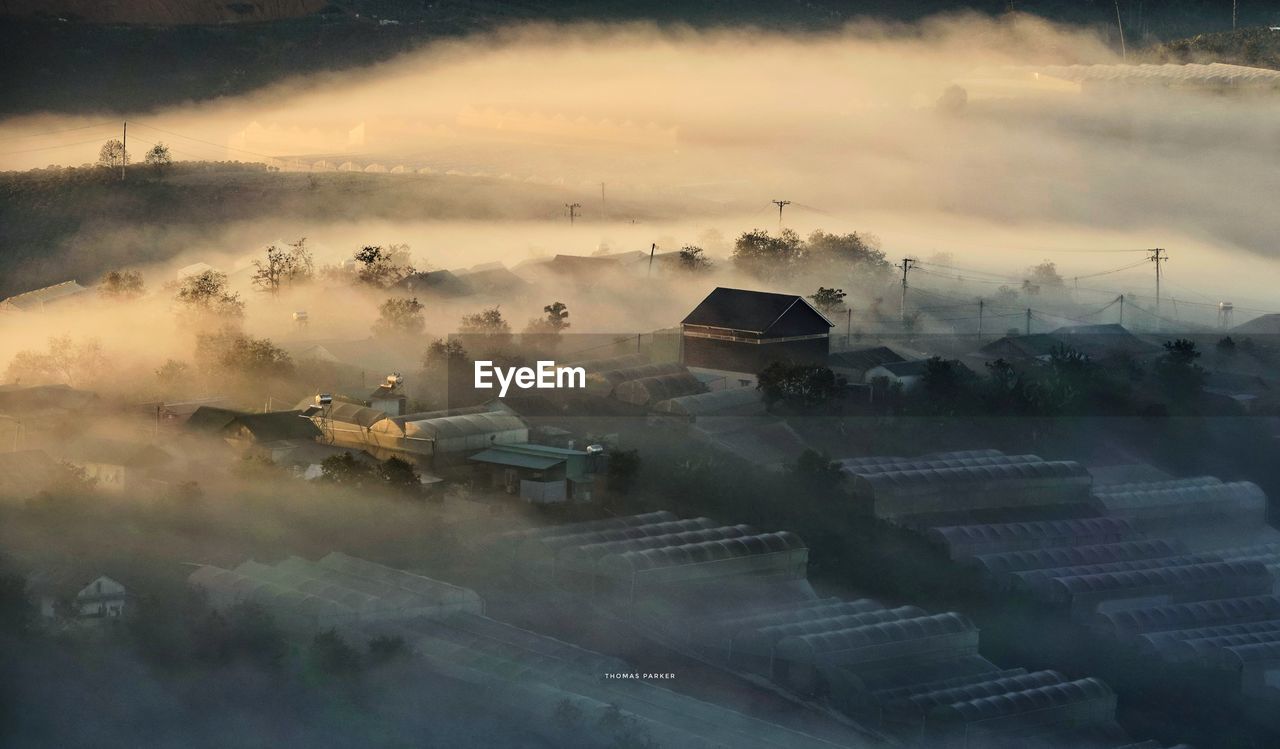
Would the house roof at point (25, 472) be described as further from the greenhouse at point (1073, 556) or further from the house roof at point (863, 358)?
the house roof at point (863, 358)

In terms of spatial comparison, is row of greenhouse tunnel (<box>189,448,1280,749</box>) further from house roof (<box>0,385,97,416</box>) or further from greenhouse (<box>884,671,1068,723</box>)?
house roof (<box>0,385,97,416</box>)

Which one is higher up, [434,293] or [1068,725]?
[434,293]

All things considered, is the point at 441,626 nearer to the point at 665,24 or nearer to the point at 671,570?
the point at 671,570

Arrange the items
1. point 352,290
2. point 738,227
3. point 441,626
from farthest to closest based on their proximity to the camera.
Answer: point 738,227
point 352,290
point 441,626

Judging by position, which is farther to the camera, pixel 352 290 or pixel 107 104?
pixel 107 104

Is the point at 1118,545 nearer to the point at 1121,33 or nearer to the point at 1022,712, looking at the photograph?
the point at 1022,712

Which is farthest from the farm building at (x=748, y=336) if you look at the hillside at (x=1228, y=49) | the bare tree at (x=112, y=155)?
the hillside at (x=1228, y=49)

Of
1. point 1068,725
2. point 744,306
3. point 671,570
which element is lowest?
point 1068,725

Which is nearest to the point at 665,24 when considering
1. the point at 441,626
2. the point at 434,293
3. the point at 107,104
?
the point at 107,104
